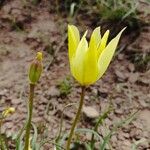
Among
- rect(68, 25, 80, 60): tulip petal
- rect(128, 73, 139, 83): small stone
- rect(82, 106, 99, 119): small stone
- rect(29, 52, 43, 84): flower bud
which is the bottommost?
rect(82, 106, 99, 119): small stone

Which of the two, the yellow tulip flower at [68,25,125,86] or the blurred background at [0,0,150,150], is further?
the blurred background at [0,0,150,150]

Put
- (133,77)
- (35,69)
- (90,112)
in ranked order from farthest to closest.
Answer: (133,77), (90,112), (35,69)

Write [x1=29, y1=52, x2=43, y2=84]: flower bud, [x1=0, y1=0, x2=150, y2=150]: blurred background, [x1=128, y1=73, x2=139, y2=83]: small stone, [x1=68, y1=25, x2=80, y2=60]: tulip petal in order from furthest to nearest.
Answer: [x1=128, y1=73, x2=139, y2=83]: small stone, [x1=0, y1=0, x2=150, y2=150]: blurred background, [x1=68, y1=25, x2=80, y2=60]: tulip petal, [x1=29, y1=52, x2=43, y2=84]: flower bud

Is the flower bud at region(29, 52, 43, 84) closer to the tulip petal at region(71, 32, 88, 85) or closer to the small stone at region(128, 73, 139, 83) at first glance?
the tulip petal at region(71, 32, 88, 85)

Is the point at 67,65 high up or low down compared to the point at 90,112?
up

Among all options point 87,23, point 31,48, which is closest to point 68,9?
point 87,23

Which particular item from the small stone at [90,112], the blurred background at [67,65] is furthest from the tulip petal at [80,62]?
the small stone at [90,112]

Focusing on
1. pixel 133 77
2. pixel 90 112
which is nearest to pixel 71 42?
pixel 90 112

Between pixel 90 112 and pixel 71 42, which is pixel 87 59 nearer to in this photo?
pixel 71 42

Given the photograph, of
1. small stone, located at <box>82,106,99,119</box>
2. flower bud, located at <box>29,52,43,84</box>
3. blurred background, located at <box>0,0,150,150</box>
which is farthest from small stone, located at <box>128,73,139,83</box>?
flower bud, located at <box>29,52,43,84</box>
